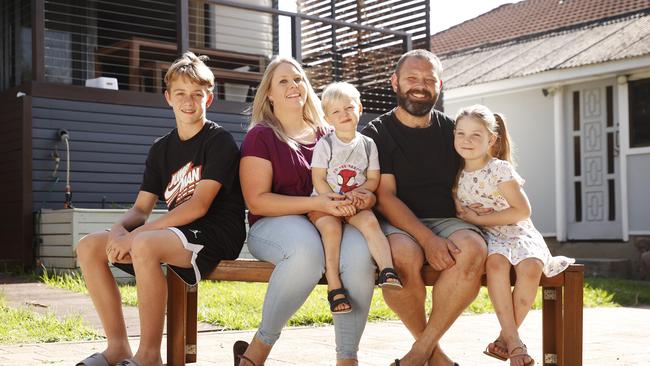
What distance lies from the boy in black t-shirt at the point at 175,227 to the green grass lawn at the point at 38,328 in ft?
4.54

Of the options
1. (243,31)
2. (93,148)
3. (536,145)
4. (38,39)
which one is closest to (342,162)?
(38,39)

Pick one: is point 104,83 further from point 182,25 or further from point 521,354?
point 521,354

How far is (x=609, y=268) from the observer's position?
11.7m

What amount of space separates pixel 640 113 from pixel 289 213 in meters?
9.74

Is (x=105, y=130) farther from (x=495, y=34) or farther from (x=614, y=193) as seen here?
(x=495, y=34)

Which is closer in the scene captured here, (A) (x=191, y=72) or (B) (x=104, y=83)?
(A) (x=191, y=72)

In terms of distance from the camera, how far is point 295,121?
4.12 meters

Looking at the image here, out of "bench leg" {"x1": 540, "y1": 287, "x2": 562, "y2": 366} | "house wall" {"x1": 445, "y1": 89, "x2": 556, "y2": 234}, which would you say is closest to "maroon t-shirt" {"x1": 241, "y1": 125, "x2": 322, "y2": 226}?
"bench leg" {"x1": 540, "y1": 287, "x2": 562, "y2": 366}

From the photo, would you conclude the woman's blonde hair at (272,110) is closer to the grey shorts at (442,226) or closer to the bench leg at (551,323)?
the grey shorts at (442,226)

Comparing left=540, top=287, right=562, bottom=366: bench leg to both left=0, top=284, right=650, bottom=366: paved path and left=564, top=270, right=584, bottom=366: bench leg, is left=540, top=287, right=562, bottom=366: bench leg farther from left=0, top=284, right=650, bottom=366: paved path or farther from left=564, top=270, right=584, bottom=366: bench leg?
left=0, top=284, right=650, bottom=366: paved path

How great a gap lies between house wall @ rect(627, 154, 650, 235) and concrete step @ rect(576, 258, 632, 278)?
66 cm

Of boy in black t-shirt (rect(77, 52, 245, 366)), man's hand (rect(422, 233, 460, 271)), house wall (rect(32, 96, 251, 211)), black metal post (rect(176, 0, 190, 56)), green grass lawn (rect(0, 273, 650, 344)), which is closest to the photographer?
man's hand (rect(422, 233, 460, 271))

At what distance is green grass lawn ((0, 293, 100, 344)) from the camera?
5.14 m

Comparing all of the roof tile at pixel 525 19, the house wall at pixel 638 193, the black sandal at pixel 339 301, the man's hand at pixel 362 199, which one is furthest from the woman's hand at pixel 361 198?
the roof tile at pixel 525 19
